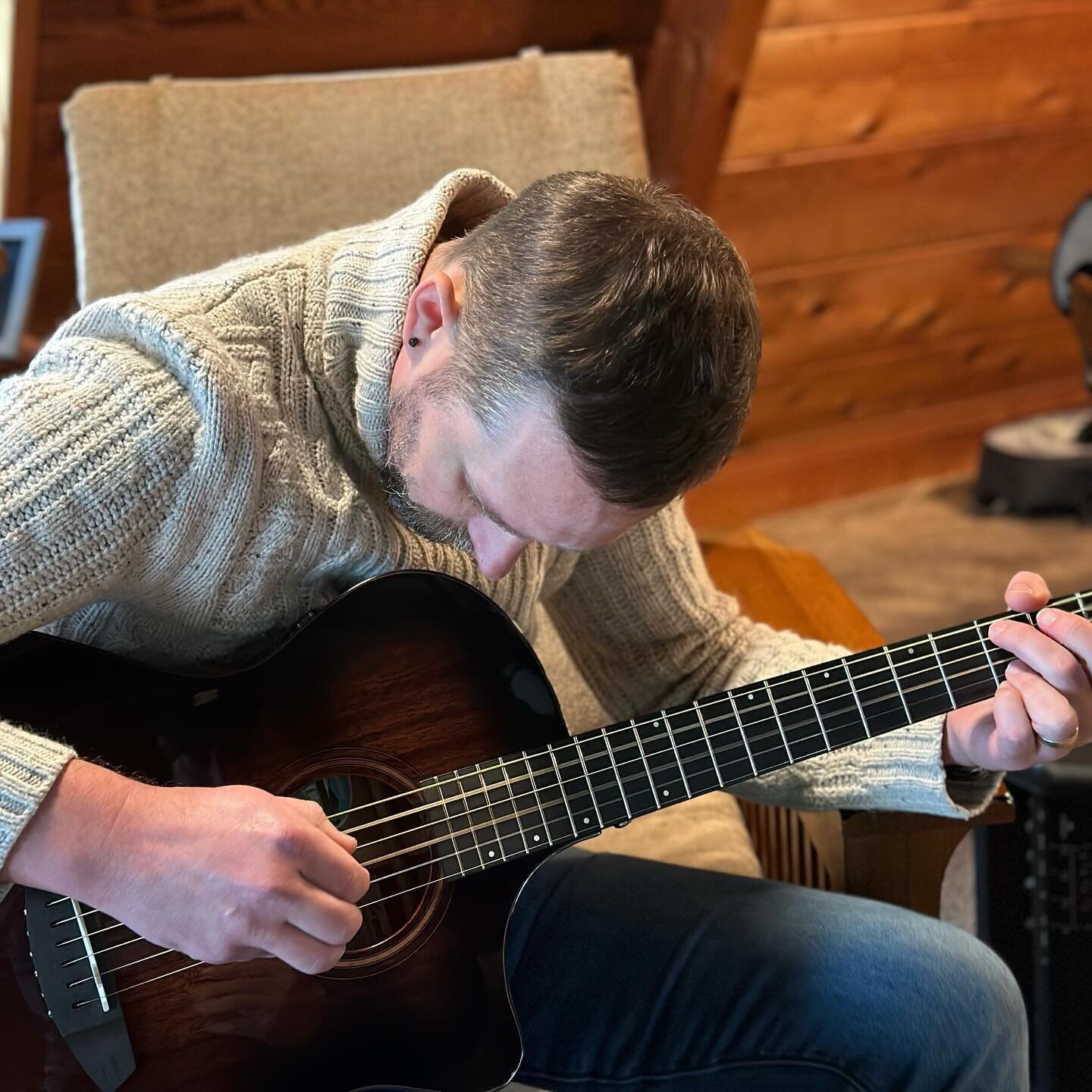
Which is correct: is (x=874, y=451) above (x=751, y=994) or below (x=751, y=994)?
below

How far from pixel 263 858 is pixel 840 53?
1.91 metres

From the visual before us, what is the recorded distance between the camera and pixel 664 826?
4.04 ft

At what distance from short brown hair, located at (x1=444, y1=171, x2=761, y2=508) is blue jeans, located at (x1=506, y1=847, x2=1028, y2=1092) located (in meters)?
0.39

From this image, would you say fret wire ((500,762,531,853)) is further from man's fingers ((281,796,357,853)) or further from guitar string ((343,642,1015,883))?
man's fingers ((281,796,357,853))

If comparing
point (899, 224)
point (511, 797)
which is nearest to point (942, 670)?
point (511, 797)

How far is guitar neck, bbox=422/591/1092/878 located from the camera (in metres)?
0.92

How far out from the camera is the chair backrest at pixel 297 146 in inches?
51.4

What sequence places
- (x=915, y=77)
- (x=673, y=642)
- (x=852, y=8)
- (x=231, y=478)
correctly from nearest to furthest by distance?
(x=231, y=478), (x=673, y=642), (x=852, y=8), (x=915, y=77)

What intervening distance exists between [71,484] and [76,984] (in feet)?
1.06

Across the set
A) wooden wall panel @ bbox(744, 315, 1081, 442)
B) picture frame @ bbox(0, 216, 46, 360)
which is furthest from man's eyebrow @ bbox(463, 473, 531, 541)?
wooden wall panel @ bbox(744, 315, 1081, 442)

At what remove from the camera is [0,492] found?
764 mm

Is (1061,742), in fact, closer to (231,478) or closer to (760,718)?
(760,718)

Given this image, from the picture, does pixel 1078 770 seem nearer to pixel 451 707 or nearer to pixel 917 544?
pixel 451 707

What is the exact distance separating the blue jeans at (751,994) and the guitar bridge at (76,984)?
32 centimetres
